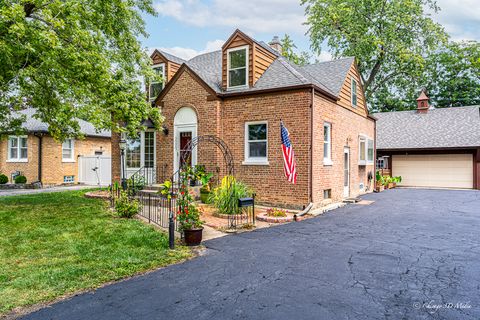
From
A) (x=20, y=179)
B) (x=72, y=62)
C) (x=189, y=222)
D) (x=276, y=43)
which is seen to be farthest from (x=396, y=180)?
(x=20, y=179)

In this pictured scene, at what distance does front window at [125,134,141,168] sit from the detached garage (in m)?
17.5

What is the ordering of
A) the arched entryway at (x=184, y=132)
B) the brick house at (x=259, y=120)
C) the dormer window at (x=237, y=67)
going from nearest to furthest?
the brick house at (x=259, y=120) → the dormer window at (x=237, y=67) → the arched entryway at (x=184, y=132)

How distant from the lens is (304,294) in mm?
4508

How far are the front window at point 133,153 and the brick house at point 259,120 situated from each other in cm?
5

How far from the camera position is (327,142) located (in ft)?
44.5

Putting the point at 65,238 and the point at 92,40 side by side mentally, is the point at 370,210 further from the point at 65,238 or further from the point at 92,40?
the point at 92,40

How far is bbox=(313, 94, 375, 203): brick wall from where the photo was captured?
482 inches

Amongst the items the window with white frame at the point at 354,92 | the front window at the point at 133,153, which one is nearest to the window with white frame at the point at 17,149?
the front window at the point at 133,153

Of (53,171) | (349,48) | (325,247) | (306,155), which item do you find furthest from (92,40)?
(349,48)

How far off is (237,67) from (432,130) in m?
18.4

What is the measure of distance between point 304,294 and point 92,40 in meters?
9.93

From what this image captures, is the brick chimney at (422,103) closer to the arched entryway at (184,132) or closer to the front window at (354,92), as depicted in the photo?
the front window at (354,92)

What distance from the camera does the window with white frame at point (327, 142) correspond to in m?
13.3

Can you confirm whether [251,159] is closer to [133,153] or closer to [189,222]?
[189,222]
